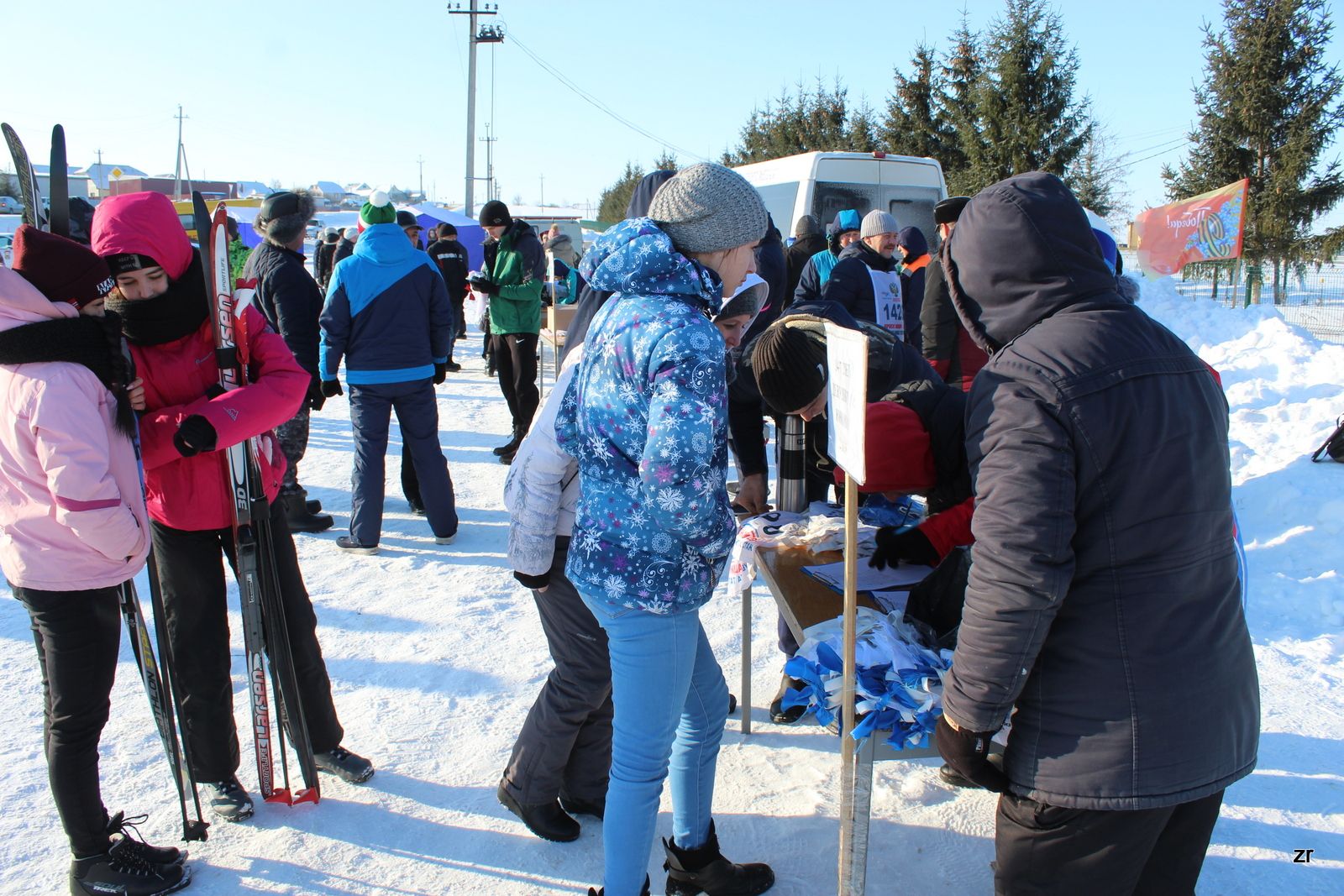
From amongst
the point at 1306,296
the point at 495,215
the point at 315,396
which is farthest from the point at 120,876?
the point at 1306,296

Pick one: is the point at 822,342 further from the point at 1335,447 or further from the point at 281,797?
the point at 1335,447

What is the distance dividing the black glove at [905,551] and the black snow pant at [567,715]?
2.64 ft

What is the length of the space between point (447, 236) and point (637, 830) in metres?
10.1

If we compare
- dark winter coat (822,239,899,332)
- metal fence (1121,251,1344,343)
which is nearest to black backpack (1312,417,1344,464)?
dark winter coat (822,239,899,332)

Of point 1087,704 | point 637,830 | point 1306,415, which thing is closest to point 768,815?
point 637,830

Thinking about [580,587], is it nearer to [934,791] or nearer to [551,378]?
[934,791]

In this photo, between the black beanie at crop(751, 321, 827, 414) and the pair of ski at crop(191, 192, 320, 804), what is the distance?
1526mm

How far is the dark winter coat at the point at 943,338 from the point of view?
5344 millimetres

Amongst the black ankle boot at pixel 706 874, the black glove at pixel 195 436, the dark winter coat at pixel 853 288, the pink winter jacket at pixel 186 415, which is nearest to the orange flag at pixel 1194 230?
the dark winter coat at pixel 853 288

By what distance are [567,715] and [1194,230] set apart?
14.5 metres

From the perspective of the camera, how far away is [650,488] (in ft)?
5.61

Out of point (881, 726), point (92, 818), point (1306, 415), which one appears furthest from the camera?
point (1306, 415)

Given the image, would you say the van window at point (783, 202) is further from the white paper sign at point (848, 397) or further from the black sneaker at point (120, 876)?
the black sneaker at point (120, 876)

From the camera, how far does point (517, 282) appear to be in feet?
22.8
